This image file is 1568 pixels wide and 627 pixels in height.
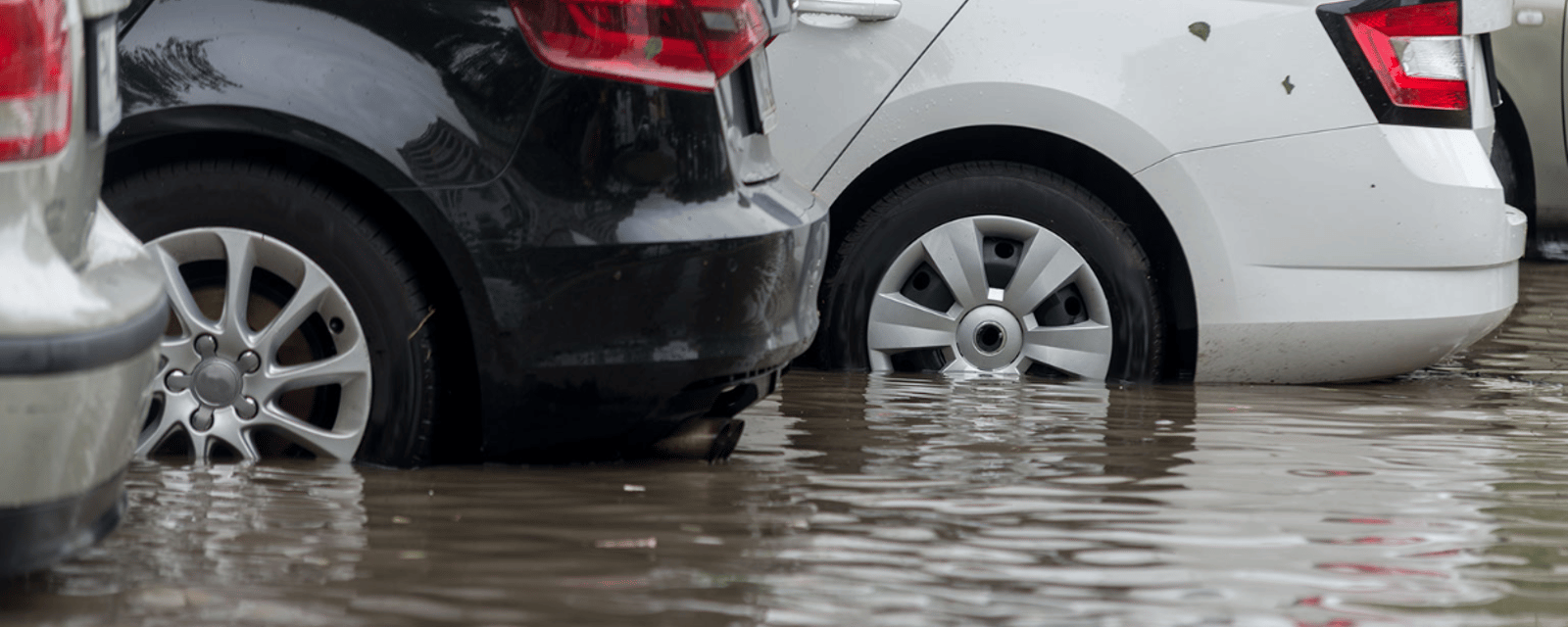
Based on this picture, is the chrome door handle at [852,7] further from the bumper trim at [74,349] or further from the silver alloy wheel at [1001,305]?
the bumper trim at [74,349]

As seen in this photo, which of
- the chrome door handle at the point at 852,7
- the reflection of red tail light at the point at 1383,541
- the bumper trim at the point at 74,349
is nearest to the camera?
the bumper trim at the point at 74,349

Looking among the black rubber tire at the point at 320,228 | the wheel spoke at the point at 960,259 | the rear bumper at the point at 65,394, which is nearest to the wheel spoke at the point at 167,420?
the black rubber tire at the point at 320,228

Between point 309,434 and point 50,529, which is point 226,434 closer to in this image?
point 309,434

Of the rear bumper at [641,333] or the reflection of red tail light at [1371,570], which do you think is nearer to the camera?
the reflection of red tail light at [1371,570]

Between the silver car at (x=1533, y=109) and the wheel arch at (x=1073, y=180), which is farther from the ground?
the silver car at (x=1533, y=109)

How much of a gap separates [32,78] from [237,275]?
1148mm

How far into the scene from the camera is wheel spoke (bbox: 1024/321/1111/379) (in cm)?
521

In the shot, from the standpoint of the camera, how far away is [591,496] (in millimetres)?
3619

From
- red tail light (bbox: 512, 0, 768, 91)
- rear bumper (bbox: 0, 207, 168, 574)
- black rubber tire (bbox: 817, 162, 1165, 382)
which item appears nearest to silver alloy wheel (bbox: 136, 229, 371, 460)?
red tail light (bbox: 512, 0, 768, 91)

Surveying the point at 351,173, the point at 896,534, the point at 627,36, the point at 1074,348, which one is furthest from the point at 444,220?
the point at 1074,348

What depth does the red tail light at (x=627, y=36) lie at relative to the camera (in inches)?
138

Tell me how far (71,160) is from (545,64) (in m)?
1.09

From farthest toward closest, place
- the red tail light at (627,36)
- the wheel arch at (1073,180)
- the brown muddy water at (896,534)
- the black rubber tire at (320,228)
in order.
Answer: the wheel arch at (1073,180), the black rubber tire at (320,228), the red tail light at (627,36), the brown muddy water at (896,534)

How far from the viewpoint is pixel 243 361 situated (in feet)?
12.1
